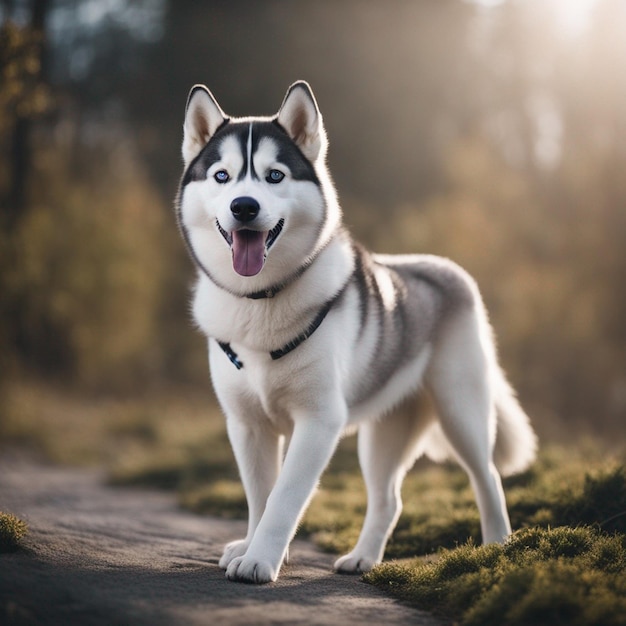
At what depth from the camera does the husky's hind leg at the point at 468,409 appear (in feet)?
14.3

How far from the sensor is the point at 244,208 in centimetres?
334

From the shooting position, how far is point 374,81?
2152cm

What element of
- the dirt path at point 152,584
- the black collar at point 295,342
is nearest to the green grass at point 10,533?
the dirt path at point 152,584

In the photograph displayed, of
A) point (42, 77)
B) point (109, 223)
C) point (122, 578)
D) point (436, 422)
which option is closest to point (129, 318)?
point (109, 223)

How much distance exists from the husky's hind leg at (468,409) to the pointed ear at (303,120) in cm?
138

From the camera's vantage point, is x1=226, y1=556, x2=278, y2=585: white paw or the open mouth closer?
x1=226, y1=556, x2=278, y2=585: white paw

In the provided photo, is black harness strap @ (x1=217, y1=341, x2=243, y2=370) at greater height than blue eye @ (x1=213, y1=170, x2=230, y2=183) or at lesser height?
lesser

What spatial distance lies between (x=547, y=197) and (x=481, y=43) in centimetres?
763

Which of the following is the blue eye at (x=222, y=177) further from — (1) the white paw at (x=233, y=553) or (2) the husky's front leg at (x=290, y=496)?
(1) the white paw at (x=233, y=553)

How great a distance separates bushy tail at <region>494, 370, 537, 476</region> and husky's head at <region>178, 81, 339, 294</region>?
5.95ft

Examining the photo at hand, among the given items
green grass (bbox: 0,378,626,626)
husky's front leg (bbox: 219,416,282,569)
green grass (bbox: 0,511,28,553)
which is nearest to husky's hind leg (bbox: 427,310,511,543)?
green grass (bbox: 0,378,626,626)

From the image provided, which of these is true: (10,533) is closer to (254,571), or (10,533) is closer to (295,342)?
(254,571)

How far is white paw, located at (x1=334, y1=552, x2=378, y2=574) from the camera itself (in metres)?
3.94

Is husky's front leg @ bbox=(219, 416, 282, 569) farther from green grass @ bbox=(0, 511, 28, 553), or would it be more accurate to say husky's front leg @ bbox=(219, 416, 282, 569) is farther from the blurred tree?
the blurred tree
